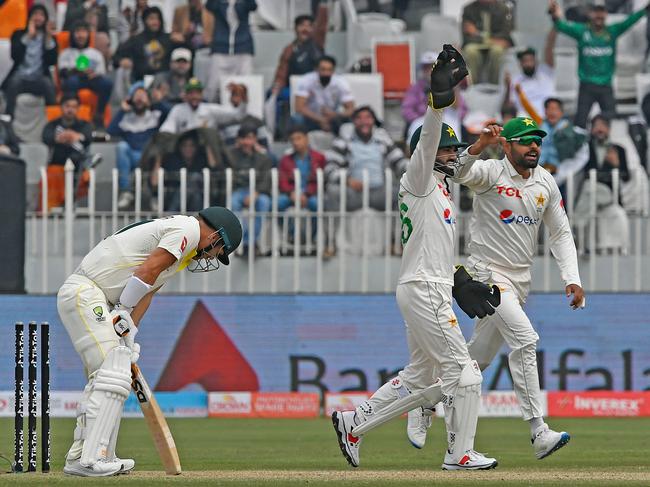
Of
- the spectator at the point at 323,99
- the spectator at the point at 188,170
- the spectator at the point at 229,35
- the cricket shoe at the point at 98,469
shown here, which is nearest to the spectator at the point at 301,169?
the spectator at the point at 323,99

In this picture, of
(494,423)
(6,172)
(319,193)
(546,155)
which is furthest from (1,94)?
(494,423)

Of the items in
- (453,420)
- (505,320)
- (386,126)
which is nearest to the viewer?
(453,420)

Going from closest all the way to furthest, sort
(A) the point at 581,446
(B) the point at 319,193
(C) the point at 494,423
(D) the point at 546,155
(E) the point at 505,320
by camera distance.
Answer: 1. (E) the point at 505,320
2. (A) the point at 581,446
3. (C) the point at 494,423
4. (B) the point at 319,193
5. (D) the point at 546,155

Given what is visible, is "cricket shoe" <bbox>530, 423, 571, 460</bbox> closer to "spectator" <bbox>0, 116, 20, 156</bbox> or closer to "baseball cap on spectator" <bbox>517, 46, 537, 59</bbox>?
"baseball cap on spectator" <bbox>517, 46, 537, 59</bbox>

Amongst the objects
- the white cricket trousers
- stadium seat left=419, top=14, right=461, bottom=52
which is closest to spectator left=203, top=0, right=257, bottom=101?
the white cricket trousers

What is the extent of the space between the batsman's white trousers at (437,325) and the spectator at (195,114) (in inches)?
355

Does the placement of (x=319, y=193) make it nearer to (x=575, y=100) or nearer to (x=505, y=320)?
(x=575, y=100)

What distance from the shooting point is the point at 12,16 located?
60.3 ft

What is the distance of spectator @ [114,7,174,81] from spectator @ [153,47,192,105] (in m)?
0.11

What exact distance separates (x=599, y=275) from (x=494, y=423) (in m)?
2.47

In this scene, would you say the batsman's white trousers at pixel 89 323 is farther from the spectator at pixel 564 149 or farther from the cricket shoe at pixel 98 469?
the spectator at pixel 564 149

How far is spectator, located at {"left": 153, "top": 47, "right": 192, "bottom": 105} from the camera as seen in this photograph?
17.4 metres

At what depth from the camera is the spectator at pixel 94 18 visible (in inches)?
708

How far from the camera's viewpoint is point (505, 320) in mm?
8797
